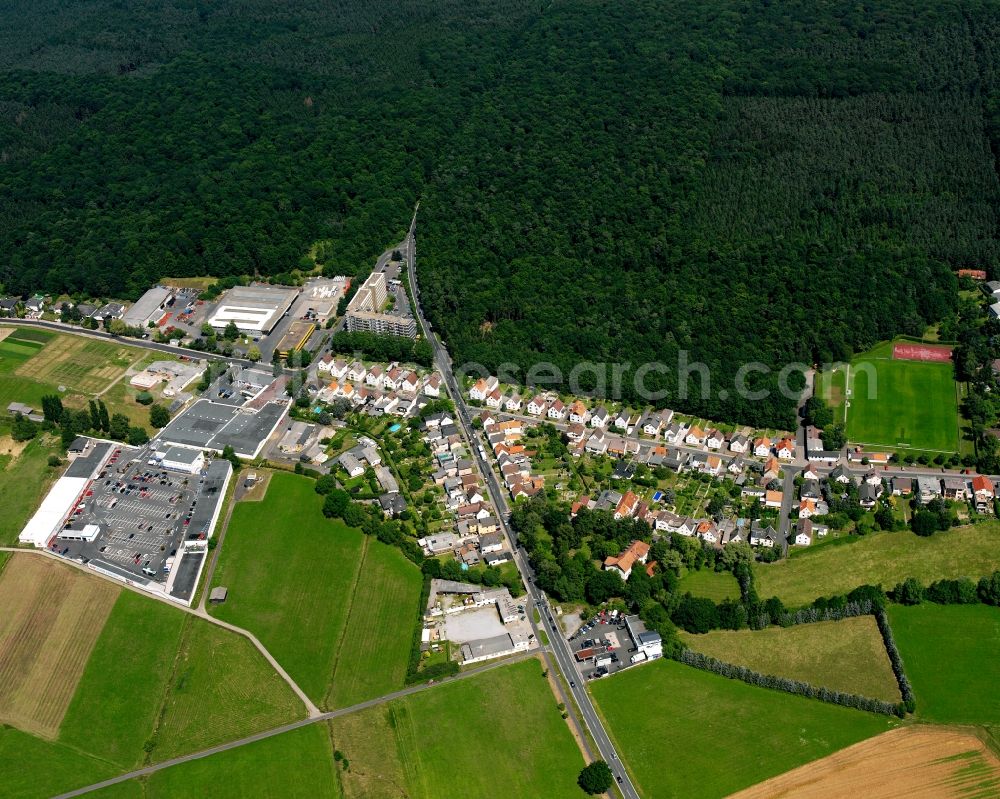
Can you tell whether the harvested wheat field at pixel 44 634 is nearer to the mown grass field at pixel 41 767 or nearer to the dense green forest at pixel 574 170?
the mown grass field at pixel 41 767

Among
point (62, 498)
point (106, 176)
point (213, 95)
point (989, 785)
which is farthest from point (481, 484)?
point (213, 95)

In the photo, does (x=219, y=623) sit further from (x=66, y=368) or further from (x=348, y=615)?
(x=66, y=368)

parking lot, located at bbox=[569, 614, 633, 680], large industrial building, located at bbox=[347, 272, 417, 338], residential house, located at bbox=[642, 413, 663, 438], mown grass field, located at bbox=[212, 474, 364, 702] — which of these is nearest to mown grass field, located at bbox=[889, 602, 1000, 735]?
parking lot, located at bbox=[569, 614, 633, 680]

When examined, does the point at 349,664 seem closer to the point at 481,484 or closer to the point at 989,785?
the point at 481,484

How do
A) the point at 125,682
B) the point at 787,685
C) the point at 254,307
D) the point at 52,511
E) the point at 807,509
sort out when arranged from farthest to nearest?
the point at 254,307, the point at 52,511, the point at 807,509, the point at 125,682, the point at 787,685

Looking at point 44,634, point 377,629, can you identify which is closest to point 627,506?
point 377,629

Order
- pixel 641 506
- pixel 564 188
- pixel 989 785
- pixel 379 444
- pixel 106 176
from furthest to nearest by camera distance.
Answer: pixel 106 176, pixel 564 188, pixel 379 444, pixel 641 506, pixel 989 785
